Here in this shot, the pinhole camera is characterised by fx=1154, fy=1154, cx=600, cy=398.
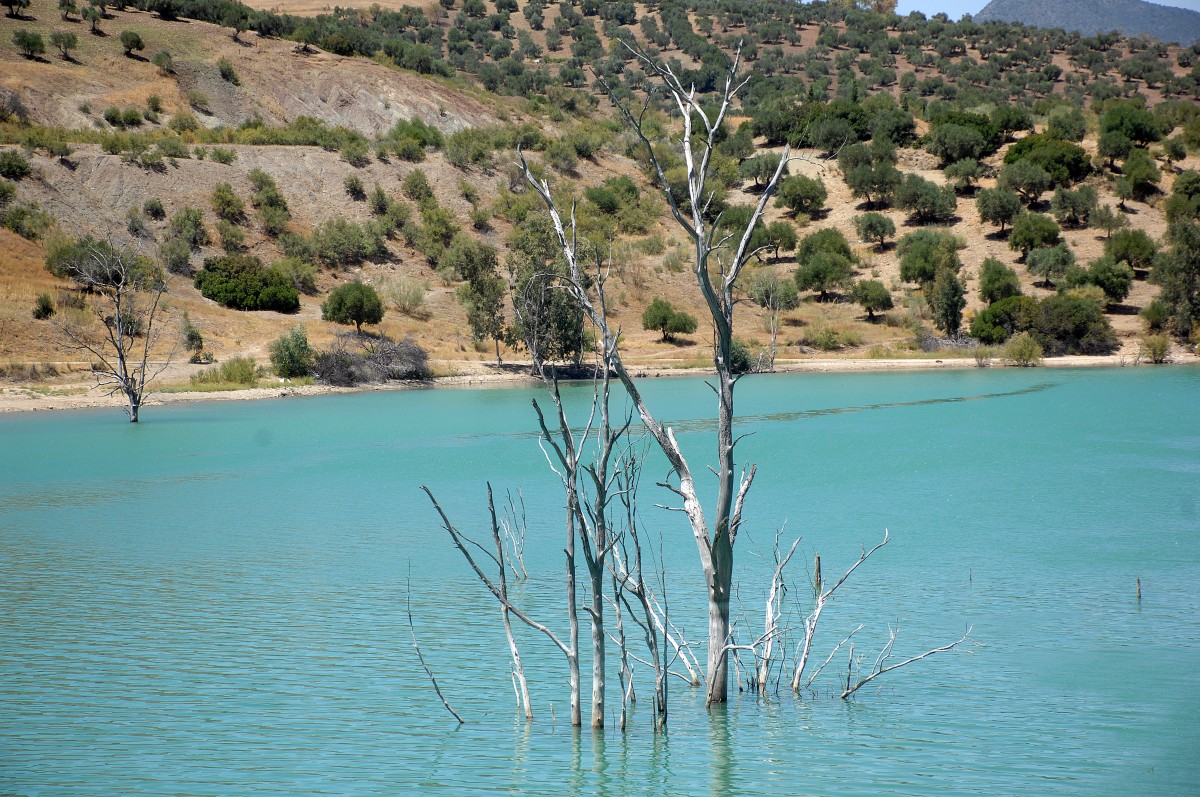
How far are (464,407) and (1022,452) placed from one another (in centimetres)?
1953

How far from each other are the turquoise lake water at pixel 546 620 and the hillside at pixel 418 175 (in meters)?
24.0

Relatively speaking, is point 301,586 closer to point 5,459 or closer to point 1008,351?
point 5,459

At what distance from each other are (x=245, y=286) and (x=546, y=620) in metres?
43.5

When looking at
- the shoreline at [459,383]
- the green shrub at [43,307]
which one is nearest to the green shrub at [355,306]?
the shoreline at [459,383]

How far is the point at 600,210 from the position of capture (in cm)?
7094

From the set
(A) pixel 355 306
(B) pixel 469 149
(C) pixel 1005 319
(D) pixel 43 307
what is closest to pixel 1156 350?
(C) pixel 1005 319

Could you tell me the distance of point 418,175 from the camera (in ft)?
222

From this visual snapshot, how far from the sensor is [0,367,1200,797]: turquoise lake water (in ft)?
26.9

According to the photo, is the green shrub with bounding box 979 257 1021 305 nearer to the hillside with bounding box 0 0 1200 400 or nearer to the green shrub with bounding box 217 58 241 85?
the hillside with bounding box 0 0 1200 400

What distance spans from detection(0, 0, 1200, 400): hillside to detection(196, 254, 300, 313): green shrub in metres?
0.71

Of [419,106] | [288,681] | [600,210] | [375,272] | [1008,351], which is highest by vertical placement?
[419,106]

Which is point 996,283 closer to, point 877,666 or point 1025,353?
point 1025,353

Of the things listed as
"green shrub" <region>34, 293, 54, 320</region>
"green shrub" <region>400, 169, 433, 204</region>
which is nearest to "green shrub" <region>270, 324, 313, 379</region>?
"green shrub" <region>34, 293, 54, 320</region>

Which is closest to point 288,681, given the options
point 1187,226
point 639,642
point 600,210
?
point 639,642
